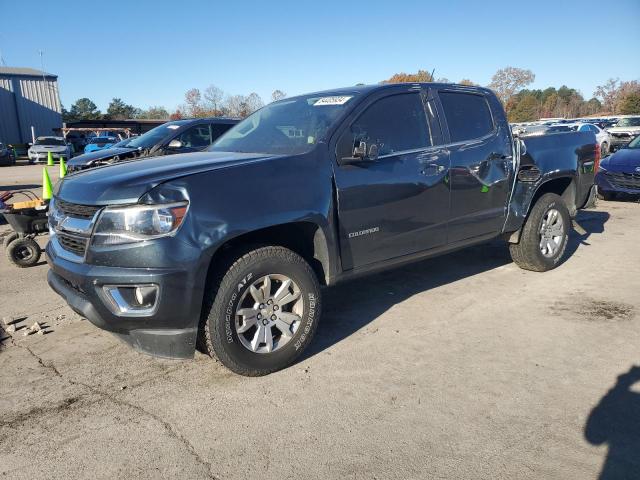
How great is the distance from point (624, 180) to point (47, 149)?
91.6 ft

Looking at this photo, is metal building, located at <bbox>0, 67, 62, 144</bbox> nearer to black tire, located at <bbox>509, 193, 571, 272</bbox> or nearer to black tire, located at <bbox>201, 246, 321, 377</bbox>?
black tire, located at <bbox>509, 193, 571, 272</bbox>

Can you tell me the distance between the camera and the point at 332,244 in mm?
3557

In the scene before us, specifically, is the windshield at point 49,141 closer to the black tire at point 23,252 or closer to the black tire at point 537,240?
the black tire at point 23,252

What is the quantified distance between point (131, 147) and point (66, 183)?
639 cm

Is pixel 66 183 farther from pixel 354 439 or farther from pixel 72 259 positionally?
pixel 354 439

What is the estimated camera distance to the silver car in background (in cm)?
2778

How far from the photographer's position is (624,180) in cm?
1034

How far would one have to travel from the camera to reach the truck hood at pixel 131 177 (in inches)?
115

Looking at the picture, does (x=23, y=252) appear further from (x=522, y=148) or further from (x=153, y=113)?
(x=153, y=113)

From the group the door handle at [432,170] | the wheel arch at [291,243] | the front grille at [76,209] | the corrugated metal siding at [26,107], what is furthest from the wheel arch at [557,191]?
the corrugated metal siding at [26,107]

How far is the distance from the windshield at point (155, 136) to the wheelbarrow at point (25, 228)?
11.2 feet

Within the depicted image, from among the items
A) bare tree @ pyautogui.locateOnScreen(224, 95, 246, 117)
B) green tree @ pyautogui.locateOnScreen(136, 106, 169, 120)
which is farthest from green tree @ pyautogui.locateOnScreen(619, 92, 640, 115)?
green tree @ pyautogui.locateOnScreen(136, 106, 169, 120)

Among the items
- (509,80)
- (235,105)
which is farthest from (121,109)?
(509,80)

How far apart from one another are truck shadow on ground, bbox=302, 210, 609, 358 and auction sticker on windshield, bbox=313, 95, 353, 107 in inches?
71.6
